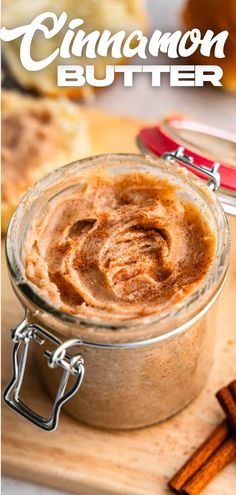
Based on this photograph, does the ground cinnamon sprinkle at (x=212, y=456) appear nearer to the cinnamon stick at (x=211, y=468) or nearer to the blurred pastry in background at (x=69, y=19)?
the cinnamon stick at (x=211, y=468)

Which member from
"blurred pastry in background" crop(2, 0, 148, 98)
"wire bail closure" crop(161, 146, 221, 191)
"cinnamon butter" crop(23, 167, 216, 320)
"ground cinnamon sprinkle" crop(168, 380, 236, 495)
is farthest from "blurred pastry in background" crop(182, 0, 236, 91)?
"ground cinnamon sprinkle" crop(168, 380, 236, 495)

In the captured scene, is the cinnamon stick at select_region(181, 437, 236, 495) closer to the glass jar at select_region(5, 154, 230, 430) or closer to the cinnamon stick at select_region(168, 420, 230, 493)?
the cinnamon stick at select_region(168, 420, 230, 493)

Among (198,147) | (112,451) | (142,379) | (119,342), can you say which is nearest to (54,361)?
(119,342)

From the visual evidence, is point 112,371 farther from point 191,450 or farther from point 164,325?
point 191,450

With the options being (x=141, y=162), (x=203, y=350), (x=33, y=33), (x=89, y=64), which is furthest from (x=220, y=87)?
(x=203, y=350)

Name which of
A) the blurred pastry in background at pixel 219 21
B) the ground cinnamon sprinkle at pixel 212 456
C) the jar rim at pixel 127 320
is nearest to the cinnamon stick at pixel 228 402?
the ground cinnamon sprinkle at pixel 212 456

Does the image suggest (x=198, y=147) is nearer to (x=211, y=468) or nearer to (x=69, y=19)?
(x=211, y=468)
